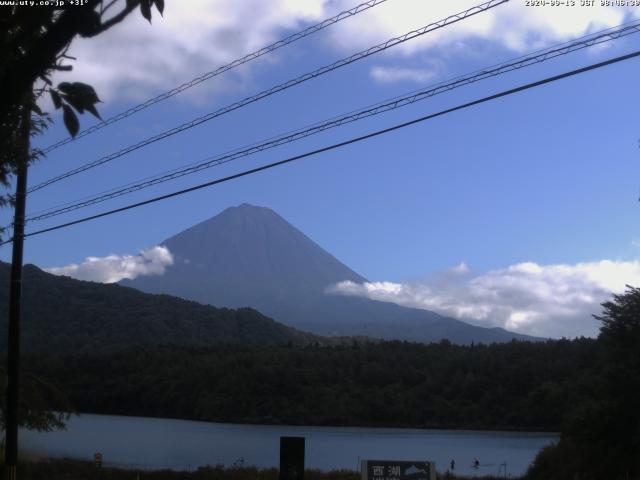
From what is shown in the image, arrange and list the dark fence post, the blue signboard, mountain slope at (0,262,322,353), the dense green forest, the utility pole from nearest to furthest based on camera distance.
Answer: the blue signboard → the dark fence post → the utility pole → the dense green forest → mountain slope at (0,262,322,353)

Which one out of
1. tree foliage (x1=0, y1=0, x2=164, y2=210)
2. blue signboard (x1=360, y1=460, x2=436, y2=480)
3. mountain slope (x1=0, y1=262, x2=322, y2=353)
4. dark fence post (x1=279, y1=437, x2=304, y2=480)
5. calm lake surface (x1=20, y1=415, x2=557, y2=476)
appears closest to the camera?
tree foliage (x1=0, y1=0, x2=164, y2=210)

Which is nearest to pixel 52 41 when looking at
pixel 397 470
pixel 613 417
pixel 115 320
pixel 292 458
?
pixel 397 470

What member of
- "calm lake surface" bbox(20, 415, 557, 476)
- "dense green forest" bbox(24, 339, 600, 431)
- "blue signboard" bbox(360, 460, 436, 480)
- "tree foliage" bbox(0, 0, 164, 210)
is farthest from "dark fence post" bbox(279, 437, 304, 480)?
"dense green forest" bbox(24, 339, 600, 431)

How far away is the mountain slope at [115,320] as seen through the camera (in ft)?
279

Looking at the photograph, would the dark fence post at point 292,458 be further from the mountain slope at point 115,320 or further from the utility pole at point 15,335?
the mountain slope at point 115,320

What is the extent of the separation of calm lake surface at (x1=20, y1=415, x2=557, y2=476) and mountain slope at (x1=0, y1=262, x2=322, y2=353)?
15.4 metres

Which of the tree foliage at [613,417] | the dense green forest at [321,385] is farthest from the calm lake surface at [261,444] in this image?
the tree foliage at [613,417]

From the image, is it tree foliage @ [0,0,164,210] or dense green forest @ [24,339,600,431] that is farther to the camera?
dense green forest @ [24,339,600,431]

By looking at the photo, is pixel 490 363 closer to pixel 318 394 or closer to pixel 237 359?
pixel 318 394

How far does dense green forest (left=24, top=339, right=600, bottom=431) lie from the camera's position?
65.6 m

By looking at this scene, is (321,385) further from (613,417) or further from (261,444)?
(613,417)

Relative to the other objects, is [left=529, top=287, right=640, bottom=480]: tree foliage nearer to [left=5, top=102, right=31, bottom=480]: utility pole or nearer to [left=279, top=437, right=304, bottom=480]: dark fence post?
[left=279, top=437, right=304, bottom=480]: dark fence post

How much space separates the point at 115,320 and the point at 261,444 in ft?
168

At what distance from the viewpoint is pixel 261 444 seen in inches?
2088
